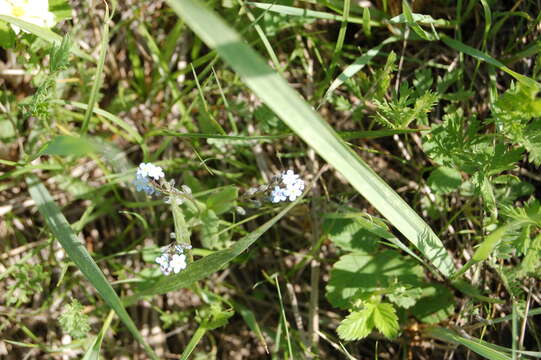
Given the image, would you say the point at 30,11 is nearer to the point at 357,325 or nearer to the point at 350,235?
the point at 350,235

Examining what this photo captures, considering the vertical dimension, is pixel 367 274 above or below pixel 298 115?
below

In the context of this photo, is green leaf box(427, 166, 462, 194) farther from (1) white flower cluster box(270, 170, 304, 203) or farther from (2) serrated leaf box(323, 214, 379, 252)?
(1) white flower cluster box(270, 170, 304, 203)

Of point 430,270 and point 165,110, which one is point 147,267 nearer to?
point 165,110

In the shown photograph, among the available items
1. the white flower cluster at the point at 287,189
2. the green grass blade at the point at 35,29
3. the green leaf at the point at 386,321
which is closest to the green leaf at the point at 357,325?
the green leaf at the point at 386,321

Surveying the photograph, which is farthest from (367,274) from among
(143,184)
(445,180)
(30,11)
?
(30,11)

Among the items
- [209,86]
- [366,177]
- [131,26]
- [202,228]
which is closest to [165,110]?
[209,86]

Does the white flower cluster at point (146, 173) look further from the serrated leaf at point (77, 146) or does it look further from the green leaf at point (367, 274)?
the green leaf at point (367, 274)
